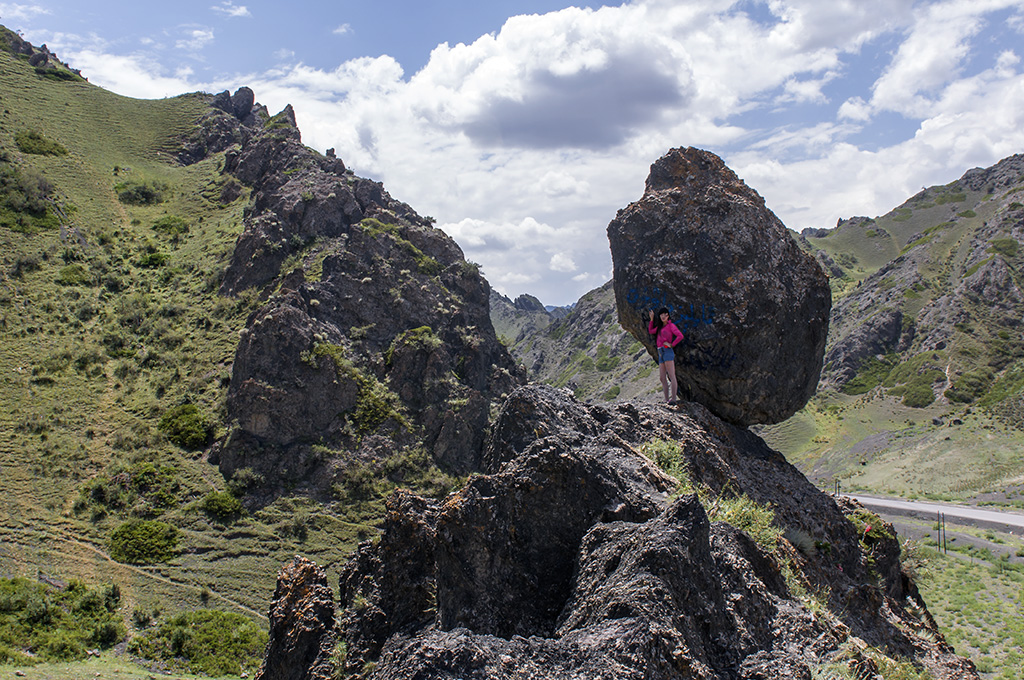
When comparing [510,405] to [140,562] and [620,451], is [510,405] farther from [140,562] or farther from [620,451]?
[140,562]

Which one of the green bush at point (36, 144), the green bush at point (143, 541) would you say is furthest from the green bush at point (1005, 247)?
the green bush at point (36, 144)

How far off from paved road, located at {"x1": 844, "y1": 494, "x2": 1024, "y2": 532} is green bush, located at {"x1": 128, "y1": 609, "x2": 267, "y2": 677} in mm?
31673

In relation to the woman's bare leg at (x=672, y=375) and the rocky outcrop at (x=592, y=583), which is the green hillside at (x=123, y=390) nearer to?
the woman's bare leg at (x=672, y=375)

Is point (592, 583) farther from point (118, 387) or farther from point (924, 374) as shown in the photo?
point (924, 374)

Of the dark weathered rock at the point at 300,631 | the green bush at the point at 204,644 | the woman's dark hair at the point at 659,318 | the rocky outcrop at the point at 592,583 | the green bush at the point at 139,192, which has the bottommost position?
the green bush at the point at 204,644

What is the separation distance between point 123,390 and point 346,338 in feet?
40.0

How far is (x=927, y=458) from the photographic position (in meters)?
53.9

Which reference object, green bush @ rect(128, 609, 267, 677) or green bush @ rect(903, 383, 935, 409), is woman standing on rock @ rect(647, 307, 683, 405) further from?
green bush @ rect(903, 383, 935, 409)

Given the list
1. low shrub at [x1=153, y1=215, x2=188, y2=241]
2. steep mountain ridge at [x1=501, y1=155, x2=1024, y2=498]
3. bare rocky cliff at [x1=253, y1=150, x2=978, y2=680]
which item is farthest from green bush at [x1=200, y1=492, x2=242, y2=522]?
steep mountain ridge at [x1=501, y1=155, x2=1024, y2=498]

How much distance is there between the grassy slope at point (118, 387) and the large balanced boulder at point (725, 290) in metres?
21.3

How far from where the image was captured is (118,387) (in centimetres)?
3478

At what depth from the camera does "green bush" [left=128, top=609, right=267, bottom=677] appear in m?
20.1

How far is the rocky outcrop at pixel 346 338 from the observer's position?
32.8 meters

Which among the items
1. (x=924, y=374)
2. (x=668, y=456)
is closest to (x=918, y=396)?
(x=924, y=374)
